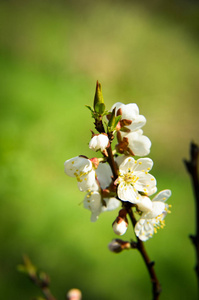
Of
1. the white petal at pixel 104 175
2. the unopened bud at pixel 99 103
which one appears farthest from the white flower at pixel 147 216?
the unopened bud at pixel 99 103

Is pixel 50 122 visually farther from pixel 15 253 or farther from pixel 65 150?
pixel 15 253

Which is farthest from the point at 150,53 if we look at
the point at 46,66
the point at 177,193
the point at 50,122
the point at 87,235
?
the point at 87,235

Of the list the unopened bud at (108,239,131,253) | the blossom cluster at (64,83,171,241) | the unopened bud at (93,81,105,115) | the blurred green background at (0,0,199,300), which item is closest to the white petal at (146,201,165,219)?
the blossom cluster at (64,83,171,241)

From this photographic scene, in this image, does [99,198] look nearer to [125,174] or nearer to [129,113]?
[125,174]

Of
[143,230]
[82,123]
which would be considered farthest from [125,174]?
[82,123]

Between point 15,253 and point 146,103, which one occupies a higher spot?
point 146,103

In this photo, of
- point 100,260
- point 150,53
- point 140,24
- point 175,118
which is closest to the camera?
point 100,260

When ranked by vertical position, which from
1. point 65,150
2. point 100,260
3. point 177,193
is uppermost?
point 65,150

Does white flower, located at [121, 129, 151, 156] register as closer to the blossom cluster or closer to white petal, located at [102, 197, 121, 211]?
the blossom cluster
